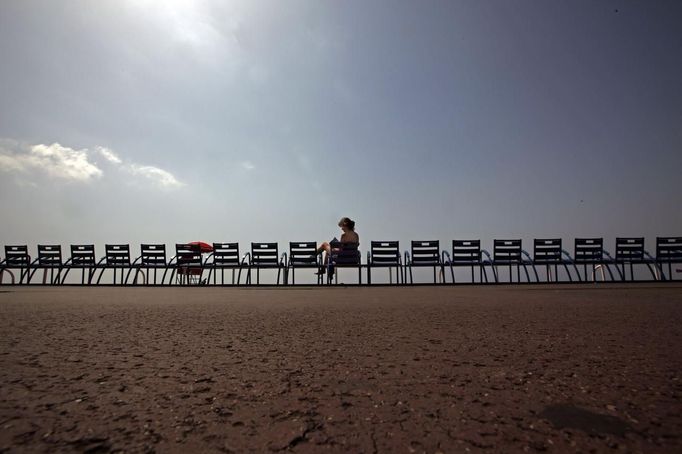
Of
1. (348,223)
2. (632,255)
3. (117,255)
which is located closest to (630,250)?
(632,255)

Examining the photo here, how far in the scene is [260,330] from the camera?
190 cm

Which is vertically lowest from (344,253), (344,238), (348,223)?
(344,253)

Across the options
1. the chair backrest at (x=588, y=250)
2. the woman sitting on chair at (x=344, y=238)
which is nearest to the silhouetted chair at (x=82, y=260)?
the woman sitting on chair at (x=344, y=238)

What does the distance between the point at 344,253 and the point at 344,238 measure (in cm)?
49

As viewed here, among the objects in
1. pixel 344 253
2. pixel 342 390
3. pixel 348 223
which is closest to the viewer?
pixel 342 390

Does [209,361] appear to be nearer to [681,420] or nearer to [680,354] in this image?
[681,420]

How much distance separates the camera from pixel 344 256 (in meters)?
9.50

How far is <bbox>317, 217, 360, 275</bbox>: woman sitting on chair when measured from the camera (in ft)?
31.4

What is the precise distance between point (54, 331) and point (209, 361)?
113 centimetres

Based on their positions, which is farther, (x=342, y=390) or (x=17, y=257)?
(x=17, y=257)

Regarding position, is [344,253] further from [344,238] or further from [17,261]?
[17,261]

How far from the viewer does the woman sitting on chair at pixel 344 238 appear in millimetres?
9578

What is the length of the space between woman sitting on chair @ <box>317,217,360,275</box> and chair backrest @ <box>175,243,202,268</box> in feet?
11.7

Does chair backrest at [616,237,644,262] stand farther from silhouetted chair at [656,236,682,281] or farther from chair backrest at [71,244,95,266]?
chair backrest at [71,244,95,266]
